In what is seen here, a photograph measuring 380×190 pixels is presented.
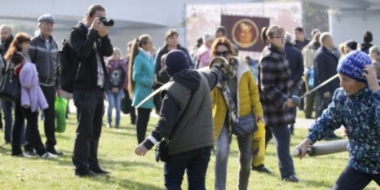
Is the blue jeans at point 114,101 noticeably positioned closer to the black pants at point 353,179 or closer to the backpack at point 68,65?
the backpack at point 68,65

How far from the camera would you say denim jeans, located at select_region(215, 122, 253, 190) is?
9266 mm

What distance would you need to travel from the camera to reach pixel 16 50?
1253cm

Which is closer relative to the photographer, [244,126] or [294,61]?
[244,126]

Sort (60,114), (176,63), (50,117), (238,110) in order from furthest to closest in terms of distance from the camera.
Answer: (60,114) < (50,117) < (238,110) < (176,63)

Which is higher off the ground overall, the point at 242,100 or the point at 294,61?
the point at 242,100

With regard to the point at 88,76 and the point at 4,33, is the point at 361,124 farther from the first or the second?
the point at 4,33

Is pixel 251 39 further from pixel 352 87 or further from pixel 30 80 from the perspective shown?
pixel 352 87

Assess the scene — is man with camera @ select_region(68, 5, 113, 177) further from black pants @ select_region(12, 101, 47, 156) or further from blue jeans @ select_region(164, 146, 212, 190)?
blue jeans @ select_region(164, 146, 212, 190)

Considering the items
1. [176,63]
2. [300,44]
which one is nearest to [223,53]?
[176,63]

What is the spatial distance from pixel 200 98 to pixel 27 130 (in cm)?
549

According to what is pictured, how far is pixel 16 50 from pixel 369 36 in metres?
8.00

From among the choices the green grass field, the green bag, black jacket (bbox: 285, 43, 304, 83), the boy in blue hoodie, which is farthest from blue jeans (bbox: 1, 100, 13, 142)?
the boy in blue hoodie

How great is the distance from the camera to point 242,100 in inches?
366

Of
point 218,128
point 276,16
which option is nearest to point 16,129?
point 218,128
